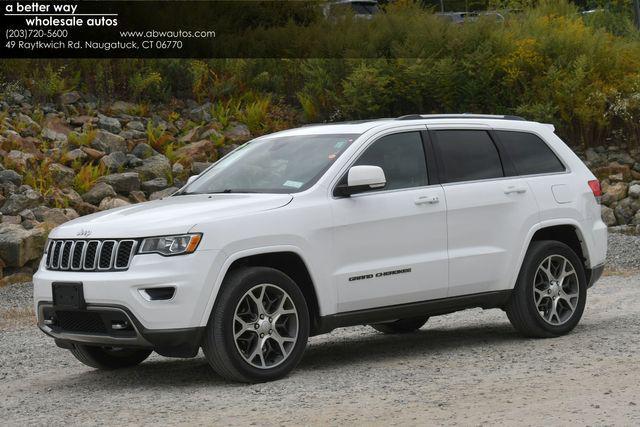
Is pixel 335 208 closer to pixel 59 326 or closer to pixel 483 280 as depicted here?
pixel 483 280

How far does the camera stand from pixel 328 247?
837cm

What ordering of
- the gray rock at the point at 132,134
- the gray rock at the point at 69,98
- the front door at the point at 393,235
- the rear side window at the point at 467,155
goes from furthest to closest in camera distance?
the gray rock at the point at 69,98 → the gray rock at the point at 132,134 → the rear side window at the point at 467,155 → the front door at the point at 393,235

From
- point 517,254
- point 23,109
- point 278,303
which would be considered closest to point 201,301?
point 278,303

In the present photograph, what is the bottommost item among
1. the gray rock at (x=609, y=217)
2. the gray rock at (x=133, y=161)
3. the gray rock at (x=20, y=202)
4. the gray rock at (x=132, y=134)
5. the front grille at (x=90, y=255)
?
the gray rock at (x=609, y=217)

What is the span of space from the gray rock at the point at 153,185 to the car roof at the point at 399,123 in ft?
30.3

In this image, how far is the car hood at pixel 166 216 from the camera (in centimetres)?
780

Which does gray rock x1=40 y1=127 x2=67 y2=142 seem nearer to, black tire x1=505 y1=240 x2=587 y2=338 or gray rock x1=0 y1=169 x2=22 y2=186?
gray rock x1=0 y1=169 x2=22 y2=186

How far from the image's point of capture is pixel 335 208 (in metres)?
8.45

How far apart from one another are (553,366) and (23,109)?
45.1 ft

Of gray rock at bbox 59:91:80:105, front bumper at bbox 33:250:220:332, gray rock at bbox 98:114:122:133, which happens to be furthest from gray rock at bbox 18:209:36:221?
front bumper at bbox 33:250:220:332

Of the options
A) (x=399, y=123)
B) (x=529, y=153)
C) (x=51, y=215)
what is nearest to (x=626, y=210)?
(x=51, y=215)

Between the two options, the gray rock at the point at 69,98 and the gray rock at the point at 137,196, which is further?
the gray rock at the point at 69,98

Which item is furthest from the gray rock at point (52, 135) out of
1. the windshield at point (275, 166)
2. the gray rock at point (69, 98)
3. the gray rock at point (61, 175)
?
the windshield at point (275, 166)

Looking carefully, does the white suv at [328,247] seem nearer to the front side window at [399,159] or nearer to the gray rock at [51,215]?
the front side window at [399,159]
